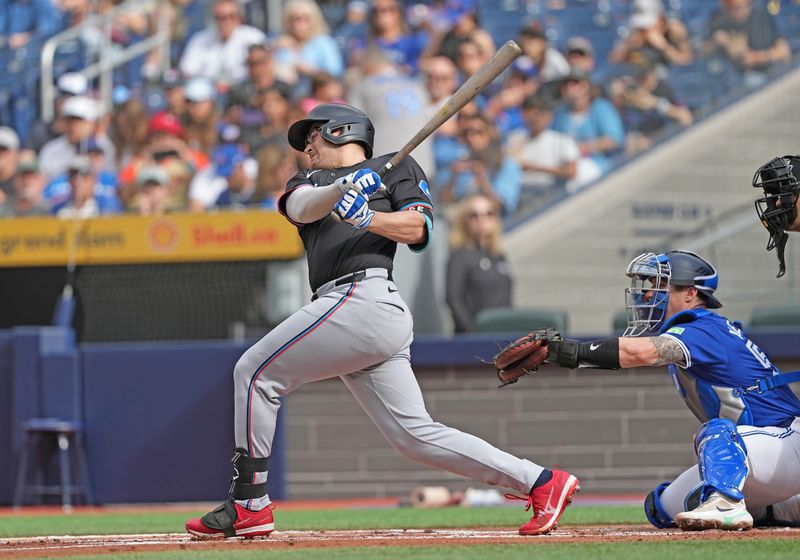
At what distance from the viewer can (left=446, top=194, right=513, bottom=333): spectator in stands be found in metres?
10.1

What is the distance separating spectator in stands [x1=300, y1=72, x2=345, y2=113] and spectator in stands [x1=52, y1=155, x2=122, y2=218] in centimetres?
206

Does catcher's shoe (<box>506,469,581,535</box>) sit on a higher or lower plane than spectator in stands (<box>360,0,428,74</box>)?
lower

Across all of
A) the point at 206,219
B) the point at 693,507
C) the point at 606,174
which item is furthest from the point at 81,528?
the point at 606,174

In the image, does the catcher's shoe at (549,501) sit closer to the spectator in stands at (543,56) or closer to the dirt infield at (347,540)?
the dirt infield at (347,540)

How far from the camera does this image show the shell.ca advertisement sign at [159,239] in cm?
1046

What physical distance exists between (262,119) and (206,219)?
2428 millimetres

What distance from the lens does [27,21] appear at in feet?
50.2

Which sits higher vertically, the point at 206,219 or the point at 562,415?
the point at 206,219

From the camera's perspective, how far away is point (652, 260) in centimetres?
512

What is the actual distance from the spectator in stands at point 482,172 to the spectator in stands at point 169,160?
253 cm

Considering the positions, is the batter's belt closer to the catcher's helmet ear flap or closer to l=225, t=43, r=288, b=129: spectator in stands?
the catcher's helmet ear flap

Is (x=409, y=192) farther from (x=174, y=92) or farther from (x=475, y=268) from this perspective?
(x=174, y=92)

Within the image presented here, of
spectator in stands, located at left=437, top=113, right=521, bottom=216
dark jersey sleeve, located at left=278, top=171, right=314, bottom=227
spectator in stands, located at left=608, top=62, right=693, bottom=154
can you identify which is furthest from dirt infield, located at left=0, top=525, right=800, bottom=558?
spectator in stands, located at left=608, top=62, right=693, bottom=154

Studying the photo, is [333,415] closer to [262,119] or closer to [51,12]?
[262,119]
